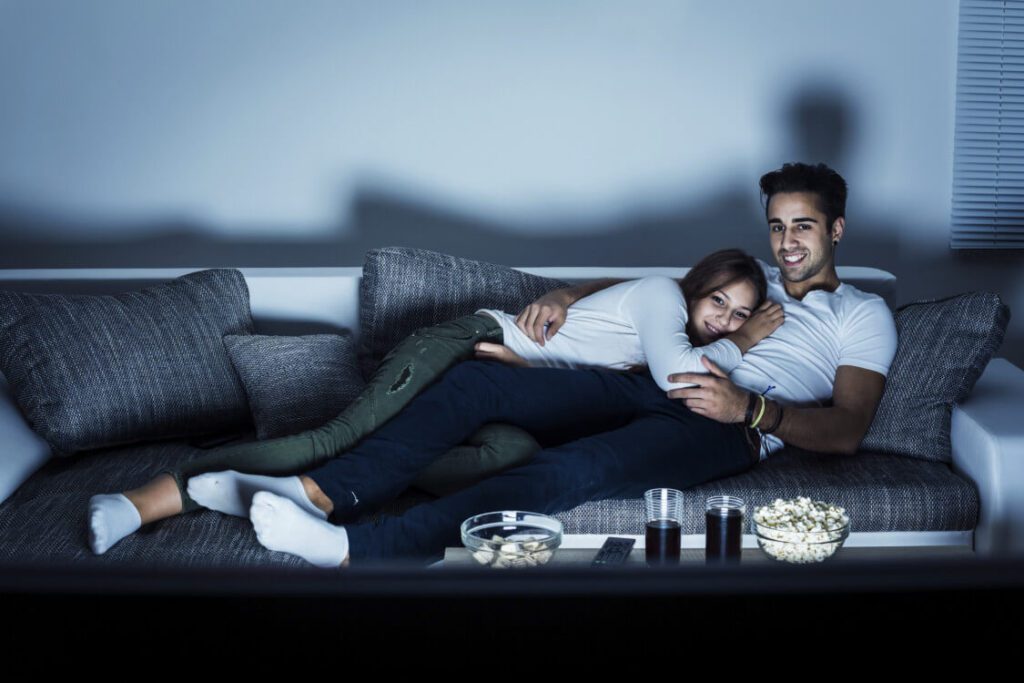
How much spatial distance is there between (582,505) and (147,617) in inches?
75.2

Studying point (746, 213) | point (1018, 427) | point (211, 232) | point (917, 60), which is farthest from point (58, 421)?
point (917, 60)

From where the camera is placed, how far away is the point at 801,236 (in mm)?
2650

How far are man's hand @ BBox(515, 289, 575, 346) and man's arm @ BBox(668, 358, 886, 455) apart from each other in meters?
0.36

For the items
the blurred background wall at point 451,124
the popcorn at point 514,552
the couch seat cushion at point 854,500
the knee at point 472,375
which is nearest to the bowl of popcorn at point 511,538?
the popcorn at point 514,552

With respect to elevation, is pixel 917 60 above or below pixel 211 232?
above

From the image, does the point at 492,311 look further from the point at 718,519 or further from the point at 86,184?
the point at 86,184

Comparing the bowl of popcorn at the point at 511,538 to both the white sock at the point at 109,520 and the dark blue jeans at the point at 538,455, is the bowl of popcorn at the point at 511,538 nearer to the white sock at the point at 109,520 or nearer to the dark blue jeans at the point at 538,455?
the dark blue jeans at the point at 538,455

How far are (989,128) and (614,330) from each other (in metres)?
1.96

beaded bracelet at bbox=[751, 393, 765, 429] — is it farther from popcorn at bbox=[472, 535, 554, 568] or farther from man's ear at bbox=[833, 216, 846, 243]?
popcorn at bbox=[472, 535, 554, 568]

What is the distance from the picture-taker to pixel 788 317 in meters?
2.62

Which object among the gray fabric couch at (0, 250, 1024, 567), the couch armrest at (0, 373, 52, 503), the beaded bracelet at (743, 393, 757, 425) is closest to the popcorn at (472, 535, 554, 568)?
the gray fabric couch at (0, 250, 1024, 567)

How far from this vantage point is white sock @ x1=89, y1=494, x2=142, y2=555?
1.87 metres

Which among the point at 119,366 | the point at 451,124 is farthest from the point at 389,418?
the point at 451,124

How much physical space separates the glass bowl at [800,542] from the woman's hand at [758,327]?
898mm
